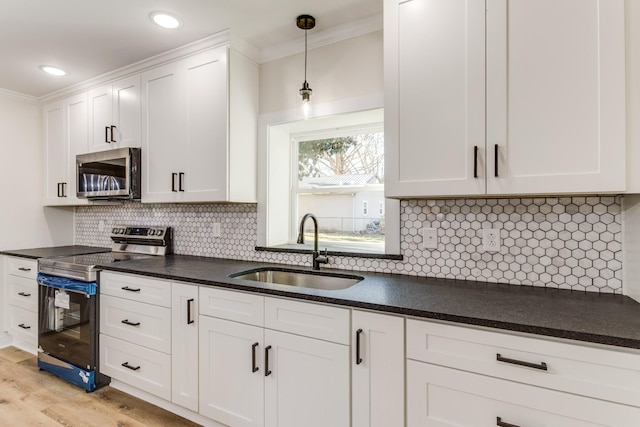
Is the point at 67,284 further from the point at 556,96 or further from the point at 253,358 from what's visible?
the point at 556,96

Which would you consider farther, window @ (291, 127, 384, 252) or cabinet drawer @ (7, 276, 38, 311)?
cabinet drawer @ (7, 276, 38, 311)

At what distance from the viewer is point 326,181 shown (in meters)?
2.53

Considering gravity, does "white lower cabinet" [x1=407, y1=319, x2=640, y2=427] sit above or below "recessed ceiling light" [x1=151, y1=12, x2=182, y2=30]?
below

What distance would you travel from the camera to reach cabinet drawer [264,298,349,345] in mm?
1458

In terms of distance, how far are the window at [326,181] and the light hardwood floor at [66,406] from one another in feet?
4.14

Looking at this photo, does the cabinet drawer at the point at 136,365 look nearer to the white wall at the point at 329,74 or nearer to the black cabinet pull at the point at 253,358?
the black cabinet pull at the point at 253,358

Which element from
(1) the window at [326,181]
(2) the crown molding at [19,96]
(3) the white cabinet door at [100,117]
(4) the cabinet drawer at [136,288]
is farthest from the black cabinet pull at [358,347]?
(2) the crown molding at [19,96]

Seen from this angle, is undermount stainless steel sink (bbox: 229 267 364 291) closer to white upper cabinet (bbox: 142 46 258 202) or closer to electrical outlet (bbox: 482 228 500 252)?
white upper cabinet (bbox: 142 46 258 202)

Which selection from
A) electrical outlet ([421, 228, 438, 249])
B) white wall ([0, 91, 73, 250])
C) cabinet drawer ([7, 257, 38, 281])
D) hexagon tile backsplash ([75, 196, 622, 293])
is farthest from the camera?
white wall ([0, 91, 73, 250])

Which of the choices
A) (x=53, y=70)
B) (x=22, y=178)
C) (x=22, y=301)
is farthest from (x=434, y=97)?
(x=22, y=178)

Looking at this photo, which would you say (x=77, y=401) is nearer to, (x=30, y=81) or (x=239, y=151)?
(x=239, y=151)

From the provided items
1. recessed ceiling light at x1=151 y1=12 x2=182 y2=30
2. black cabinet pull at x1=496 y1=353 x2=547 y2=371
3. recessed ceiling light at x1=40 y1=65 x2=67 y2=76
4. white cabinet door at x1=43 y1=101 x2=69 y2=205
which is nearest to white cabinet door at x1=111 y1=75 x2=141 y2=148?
recessed ceiling light at x1=40 y1=65 x2=67 y2=76

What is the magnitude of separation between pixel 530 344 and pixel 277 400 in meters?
1.15

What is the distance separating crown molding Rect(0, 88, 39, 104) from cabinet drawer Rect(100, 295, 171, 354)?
7.96 feet
